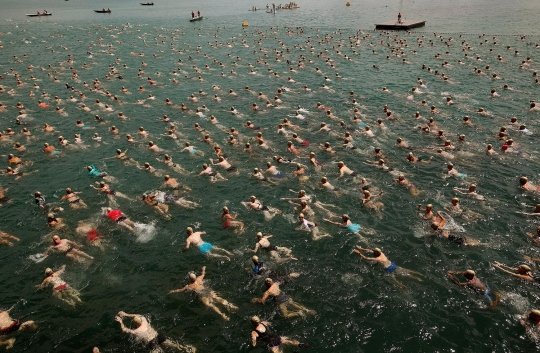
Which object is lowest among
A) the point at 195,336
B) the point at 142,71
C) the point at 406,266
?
the point at 195,336

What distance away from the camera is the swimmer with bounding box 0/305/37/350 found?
1357 centimetres

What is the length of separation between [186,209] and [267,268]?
7.52m

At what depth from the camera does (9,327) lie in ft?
45.4

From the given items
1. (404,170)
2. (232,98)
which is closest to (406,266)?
(404,170)

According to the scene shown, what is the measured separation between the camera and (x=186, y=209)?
68.7ft

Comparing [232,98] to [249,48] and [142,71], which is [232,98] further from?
[249,48]

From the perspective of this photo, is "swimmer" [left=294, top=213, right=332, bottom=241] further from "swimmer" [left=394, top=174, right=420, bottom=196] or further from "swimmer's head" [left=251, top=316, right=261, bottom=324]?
"swimmer" [left=394, top=174, right=420, bottom=196]

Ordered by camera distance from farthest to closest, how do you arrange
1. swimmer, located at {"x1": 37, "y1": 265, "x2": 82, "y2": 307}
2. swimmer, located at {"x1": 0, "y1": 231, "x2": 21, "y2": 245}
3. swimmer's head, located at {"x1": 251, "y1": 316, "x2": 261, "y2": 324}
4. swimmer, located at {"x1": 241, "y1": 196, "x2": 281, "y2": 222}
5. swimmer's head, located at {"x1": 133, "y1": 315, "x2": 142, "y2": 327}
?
swimmer, located at {"x1": 241, "y1": 196, "x2": 281, "y2": 222}, swimmer, located at {"x1": 0, "y1": 231, "x2": 21, "y2": 245}, swimmer, located at {"x1": 37, "y1": 265, "x2": 82, "y2": 307}, swimmer's head, located at {"x1": 133, "y1": 315, "x2": 142, "y2": 327}, swimmer's head, located at {"x1": 251, "y1": 316, "x2": 261, "y2": 324}

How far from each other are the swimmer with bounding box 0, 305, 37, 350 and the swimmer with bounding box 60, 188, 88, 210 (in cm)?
793

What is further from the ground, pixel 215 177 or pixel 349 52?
pixel 349 52

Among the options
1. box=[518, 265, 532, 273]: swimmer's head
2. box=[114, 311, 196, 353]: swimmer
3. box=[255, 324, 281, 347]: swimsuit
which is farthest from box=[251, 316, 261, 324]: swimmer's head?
box=[518, 265, 532, 273]: swimmer's head

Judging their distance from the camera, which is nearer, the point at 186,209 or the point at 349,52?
the point at 186,209

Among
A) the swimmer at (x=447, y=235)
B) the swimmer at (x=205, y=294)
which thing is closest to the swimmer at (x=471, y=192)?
the swimmer at (x=447, y=235)

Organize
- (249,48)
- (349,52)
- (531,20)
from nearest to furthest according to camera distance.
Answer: (349,52)
(249,48)
(531,20)
